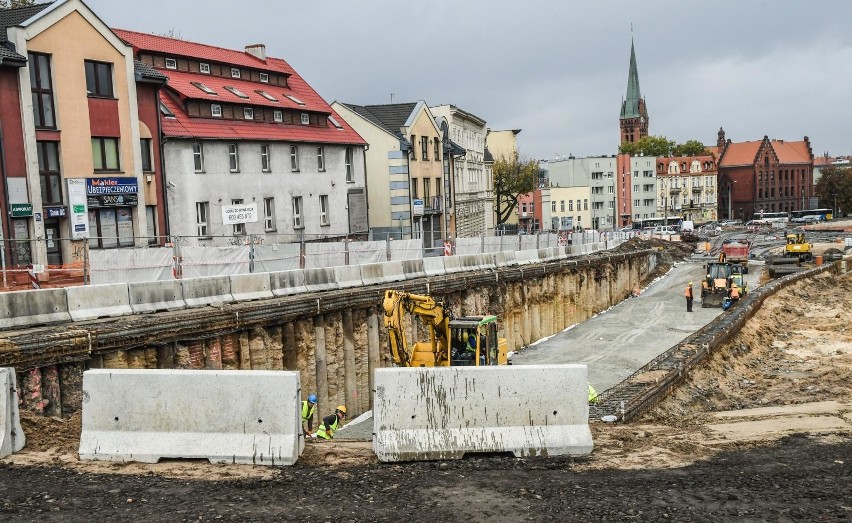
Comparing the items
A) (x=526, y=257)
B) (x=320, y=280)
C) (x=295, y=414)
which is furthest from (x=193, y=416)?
(x=526, y=257)

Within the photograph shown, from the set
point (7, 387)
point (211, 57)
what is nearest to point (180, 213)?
point (211, 57)

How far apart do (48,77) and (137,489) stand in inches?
881

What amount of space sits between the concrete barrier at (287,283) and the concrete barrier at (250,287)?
22cm

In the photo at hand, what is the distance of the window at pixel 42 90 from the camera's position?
87.4 feet

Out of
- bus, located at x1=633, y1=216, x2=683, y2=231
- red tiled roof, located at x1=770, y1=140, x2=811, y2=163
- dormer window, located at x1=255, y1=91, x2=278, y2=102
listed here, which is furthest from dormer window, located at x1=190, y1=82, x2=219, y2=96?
red tiled roof, located at x1=770, y1=140, x2=811, y2=163

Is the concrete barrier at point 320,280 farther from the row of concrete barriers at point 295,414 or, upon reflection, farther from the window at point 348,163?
the window at point 348,163

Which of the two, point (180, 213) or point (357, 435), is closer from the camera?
point (357, 435)

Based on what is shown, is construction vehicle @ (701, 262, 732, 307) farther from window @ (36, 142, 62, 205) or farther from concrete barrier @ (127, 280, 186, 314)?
window @ (36, 142, 62, 205)

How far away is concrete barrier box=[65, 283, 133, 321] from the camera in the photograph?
17156 mm

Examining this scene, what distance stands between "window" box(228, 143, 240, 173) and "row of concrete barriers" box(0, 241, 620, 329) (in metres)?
11.4

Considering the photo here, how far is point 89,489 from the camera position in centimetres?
902

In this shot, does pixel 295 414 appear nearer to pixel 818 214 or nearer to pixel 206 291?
pixel 206 291

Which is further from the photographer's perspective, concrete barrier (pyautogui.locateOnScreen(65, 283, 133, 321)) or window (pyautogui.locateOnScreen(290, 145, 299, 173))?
window (pyautogui.locateOnScreen(290, 145, 299, 173))

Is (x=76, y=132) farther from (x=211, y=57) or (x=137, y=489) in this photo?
(x=137, y=489)
